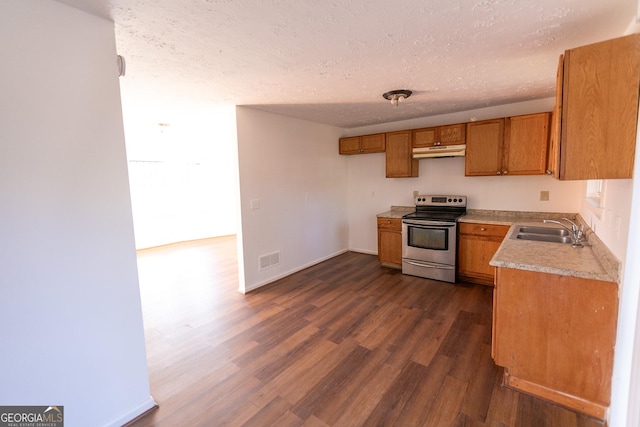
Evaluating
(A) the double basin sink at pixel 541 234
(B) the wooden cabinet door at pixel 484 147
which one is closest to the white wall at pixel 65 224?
(A) the double basin sink at pixel 541 234

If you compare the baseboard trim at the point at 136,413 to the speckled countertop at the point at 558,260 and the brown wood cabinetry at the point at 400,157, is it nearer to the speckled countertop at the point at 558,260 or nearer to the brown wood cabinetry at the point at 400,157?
the speckled countertop at the point at 558,260

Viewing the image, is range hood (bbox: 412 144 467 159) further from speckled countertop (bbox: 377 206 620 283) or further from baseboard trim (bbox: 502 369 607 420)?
baseboard trim (bbox: 502 369 607 420)

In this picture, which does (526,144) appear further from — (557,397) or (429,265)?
(557,397)

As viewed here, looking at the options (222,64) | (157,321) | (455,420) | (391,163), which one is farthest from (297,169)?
(455,420)

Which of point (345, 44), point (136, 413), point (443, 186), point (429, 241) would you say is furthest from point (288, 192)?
point (136, 413)

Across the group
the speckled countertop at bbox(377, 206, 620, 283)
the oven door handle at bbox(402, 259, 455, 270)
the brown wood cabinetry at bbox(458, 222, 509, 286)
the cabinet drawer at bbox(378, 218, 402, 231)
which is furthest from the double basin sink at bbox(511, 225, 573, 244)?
the cabinet drawer at bbox(378, 218, 402, 231)

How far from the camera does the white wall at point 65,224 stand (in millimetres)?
1297

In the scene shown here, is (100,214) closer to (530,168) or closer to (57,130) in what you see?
(57,130)

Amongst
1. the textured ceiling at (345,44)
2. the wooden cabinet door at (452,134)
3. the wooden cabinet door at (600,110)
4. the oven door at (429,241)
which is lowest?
the oven door at (429,241)

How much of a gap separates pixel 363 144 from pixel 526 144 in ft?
7.61

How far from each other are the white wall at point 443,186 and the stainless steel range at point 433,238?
9.4 inches

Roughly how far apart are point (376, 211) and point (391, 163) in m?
1.01

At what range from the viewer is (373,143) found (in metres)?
4.68

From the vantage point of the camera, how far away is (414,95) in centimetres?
309
